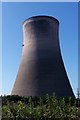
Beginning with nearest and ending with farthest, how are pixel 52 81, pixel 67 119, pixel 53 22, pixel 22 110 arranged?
pixel 67 119 → pixel 22 110 → pixel 52 81 → pixel 53 22

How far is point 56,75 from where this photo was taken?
14258 millimetres

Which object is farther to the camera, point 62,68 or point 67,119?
point 62,68

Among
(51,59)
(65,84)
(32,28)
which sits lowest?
(65,84)

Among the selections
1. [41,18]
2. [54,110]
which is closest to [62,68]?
[41,18]

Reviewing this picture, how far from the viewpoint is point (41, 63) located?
14969mm

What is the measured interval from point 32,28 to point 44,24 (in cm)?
73

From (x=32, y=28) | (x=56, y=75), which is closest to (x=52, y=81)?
(x=56, y=75)

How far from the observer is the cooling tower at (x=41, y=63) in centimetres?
1420

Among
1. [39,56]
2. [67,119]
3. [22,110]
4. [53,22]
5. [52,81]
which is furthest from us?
[53,22]

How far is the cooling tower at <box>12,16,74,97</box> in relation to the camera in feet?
46.6

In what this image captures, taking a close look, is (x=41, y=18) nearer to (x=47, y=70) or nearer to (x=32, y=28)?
(x=32, y=28)

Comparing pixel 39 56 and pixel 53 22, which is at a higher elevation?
pixel 53 22

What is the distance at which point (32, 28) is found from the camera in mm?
15719

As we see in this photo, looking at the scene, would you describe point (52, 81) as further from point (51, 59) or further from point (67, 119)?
point (67, 119)
